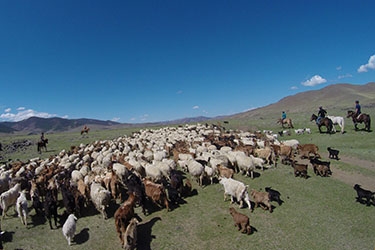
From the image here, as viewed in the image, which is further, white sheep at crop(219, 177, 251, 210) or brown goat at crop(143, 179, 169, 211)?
brown goat at crop(143, 179, 169, 211)

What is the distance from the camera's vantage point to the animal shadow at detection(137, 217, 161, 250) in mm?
7217

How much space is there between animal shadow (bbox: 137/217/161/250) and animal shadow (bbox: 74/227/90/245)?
1883 mm

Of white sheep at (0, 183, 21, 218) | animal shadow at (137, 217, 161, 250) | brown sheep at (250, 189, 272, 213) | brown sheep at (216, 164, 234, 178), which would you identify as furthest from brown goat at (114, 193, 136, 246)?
white sheep at (0, 183, 21, 218)

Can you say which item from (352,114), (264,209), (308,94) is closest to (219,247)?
(264,209)

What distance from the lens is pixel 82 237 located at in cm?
800

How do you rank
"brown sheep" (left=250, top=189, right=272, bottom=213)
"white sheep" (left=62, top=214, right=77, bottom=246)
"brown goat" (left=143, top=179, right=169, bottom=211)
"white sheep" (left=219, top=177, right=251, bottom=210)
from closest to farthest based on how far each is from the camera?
"white sheep" (left=62, top=214, right=77, bottom=246)
"brown sheep" (left=250, top=189, right=272, bottom=213)
"white sheep" (left=219, top=177, right=251, bottom=210)
"brown goat" (left=143, top=179, right=169, bottom=211)

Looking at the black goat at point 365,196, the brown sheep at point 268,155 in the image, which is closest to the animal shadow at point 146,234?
the black goat at point 365,196

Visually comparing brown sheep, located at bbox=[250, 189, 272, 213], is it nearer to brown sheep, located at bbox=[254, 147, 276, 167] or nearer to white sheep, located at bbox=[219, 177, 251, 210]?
white sheep, located at bbox=[219, 177, 251, 210]

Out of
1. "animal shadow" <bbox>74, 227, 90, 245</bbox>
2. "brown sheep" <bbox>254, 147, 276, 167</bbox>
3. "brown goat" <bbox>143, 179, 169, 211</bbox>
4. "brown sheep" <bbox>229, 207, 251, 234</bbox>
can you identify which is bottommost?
"animal shadow" <bbox>74, 227, 90, 245</bbox>

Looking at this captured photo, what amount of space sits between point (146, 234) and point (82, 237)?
2.38m

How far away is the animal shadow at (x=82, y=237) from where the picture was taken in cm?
779

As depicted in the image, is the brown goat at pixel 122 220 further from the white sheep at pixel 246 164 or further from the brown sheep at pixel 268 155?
the brown sheep at pixel 268 155

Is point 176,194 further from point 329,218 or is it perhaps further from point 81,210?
point 329,218

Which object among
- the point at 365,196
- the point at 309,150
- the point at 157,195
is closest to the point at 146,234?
the point at 157,195
